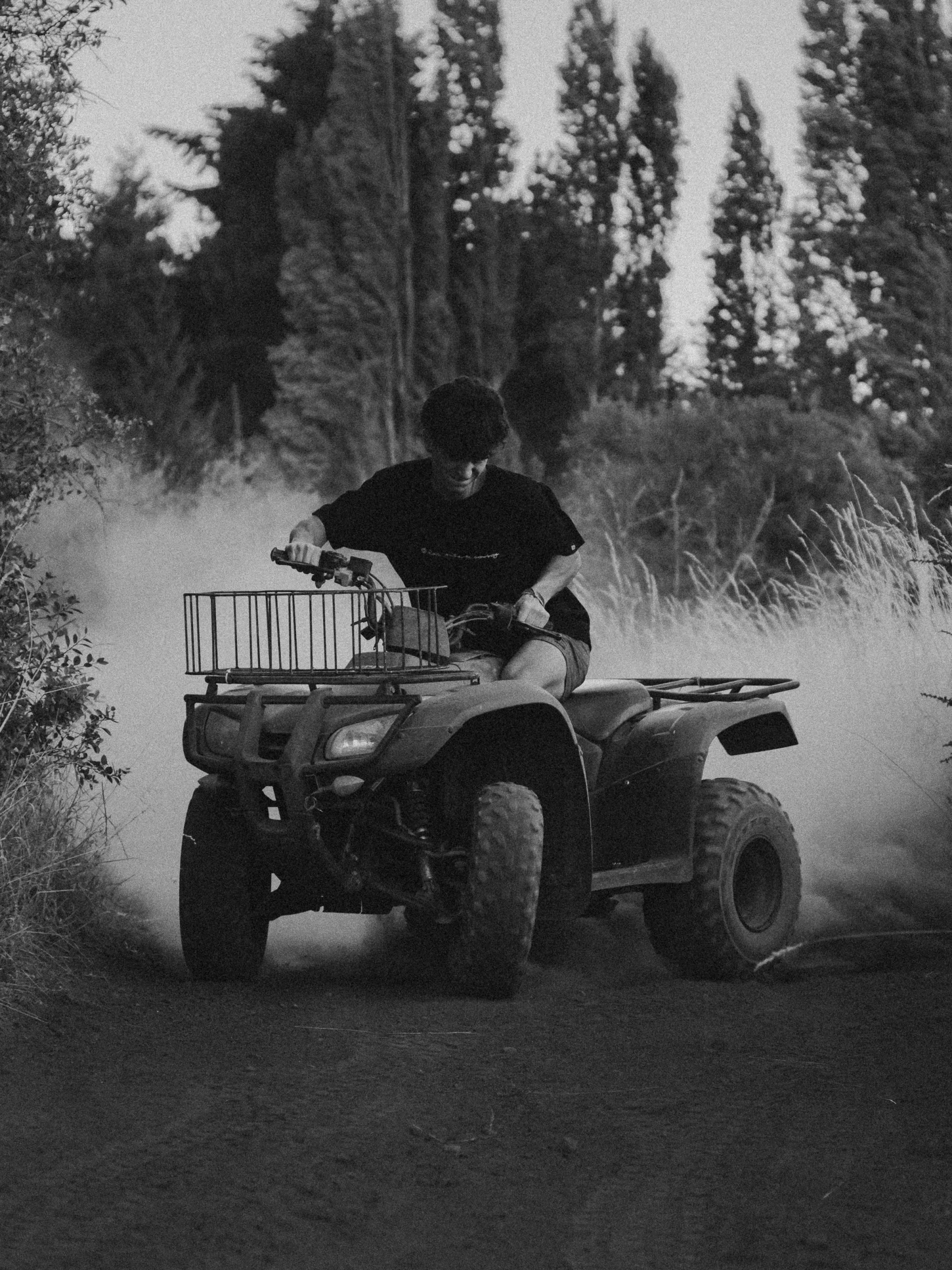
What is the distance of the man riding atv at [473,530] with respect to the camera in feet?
21.9

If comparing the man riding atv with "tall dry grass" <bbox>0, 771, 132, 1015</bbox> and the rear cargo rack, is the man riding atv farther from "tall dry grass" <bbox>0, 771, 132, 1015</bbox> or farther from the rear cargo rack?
"tall dry grass" <bbox>0, 771, 132, 1015</bbox>

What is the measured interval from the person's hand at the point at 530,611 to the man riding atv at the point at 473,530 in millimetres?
123

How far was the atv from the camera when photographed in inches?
240

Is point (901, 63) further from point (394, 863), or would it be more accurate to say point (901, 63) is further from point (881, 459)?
point (394, 863)

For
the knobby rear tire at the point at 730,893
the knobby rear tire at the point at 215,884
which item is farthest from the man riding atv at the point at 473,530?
the knobby rear tire at the point at 215,884

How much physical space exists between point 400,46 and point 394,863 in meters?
27.2

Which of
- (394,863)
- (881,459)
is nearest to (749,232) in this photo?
(881,459)

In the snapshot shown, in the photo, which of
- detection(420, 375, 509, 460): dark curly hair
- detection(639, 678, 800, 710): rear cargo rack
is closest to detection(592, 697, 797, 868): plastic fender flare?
detection(639, 678, 800, 710): rear cargo rack

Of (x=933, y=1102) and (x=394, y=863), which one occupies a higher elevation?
(x=394, y=863)

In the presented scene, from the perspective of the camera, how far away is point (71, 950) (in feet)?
22.6

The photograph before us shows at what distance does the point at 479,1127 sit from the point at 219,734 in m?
2.02

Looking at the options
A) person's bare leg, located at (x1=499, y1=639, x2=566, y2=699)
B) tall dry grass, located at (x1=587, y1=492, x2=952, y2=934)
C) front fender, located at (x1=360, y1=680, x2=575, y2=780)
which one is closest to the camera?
front fender, located at (x1=360, y1=680, x2=575, y2=780)

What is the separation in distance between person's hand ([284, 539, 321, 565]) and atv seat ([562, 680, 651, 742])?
1.08 meters

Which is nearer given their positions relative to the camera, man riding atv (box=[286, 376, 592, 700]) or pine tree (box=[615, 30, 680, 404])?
man riding atv (box=[286, 376, 592, 700])
